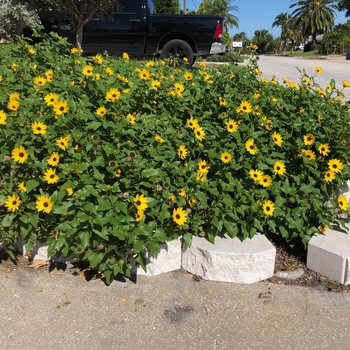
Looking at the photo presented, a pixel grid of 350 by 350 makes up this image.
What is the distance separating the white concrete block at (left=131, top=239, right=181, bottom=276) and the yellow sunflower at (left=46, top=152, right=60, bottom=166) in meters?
0.86

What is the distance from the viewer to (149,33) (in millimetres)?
10961

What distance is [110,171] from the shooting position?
264 centimetres

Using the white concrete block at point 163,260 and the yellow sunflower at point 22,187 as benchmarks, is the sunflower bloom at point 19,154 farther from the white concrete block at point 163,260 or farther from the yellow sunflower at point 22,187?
the white concrete block at point 163,260

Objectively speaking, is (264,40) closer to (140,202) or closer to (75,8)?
(75,8)

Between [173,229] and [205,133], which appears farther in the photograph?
[205,133]

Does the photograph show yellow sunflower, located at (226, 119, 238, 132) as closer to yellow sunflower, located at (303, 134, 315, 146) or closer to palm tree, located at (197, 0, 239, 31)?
yellow sunflower, located at (303, 134, 315, 146)

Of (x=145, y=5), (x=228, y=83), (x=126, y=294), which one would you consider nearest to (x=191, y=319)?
(x=126, y=294)

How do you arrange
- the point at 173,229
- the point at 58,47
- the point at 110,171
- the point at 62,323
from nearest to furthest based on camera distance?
the point at 62,323 → the point at 110,171 → the point at 173,229 → the point at 58,47

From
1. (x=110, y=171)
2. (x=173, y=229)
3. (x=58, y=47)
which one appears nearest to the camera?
(x=110, y=171)

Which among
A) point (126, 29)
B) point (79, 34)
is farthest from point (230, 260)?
point (126, 29)

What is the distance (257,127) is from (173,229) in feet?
3.36

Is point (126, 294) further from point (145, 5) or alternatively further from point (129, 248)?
point (145, 5)

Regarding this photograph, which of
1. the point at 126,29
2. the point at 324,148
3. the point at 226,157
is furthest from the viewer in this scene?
the point at 126,29

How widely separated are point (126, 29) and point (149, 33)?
651mm
